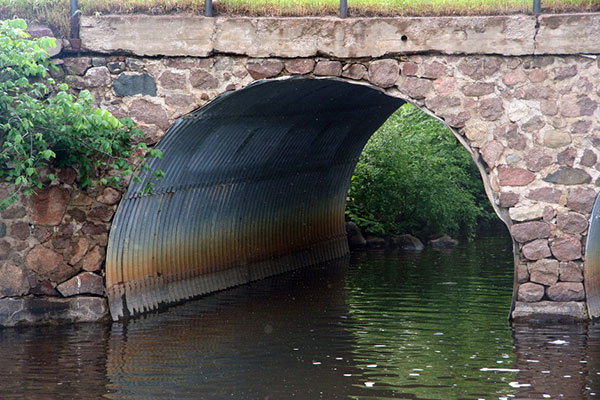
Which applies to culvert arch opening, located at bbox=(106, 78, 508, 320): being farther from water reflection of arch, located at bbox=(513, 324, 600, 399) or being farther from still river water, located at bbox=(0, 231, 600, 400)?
water reflection of arch, located at bbox=(513, 324, 600, 399)

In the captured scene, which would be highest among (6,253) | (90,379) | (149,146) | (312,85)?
(312,85)

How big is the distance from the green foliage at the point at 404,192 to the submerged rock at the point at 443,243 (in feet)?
1.29

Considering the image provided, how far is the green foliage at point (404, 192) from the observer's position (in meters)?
21.9

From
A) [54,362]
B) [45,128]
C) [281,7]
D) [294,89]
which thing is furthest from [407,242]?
[54,362]

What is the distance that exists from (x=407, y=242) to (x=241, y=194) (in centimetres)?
710

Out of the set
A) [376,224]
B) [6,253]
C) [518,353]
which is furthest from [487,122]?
[376,224]

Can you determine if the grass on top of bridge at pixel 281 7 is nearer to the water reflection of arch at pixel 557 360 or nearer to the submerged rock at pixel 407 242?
the water reflection of arch at pixel 557 360

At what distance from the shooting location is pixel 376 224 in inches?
850

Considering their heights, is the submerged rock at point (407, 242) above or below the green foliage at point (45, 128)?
below

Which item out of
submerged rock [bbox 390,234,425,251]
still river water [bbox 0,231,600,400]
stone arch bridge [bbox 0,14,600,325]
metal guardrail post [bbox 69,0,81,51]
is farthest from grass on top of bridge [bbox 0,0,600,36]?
submerged rock [bbox 390,234,425,251]

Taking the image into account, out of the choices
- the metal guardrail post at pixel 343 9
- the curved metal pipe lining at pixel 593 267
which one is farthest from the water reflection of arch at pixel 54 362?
the curved metal pipe lining at pixel 593 267

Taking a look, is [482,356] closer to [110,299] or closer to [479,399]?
[479,399]

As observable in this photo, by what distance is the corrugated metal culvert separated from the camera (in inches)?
492

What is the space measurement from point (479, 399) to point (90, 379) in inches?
140
